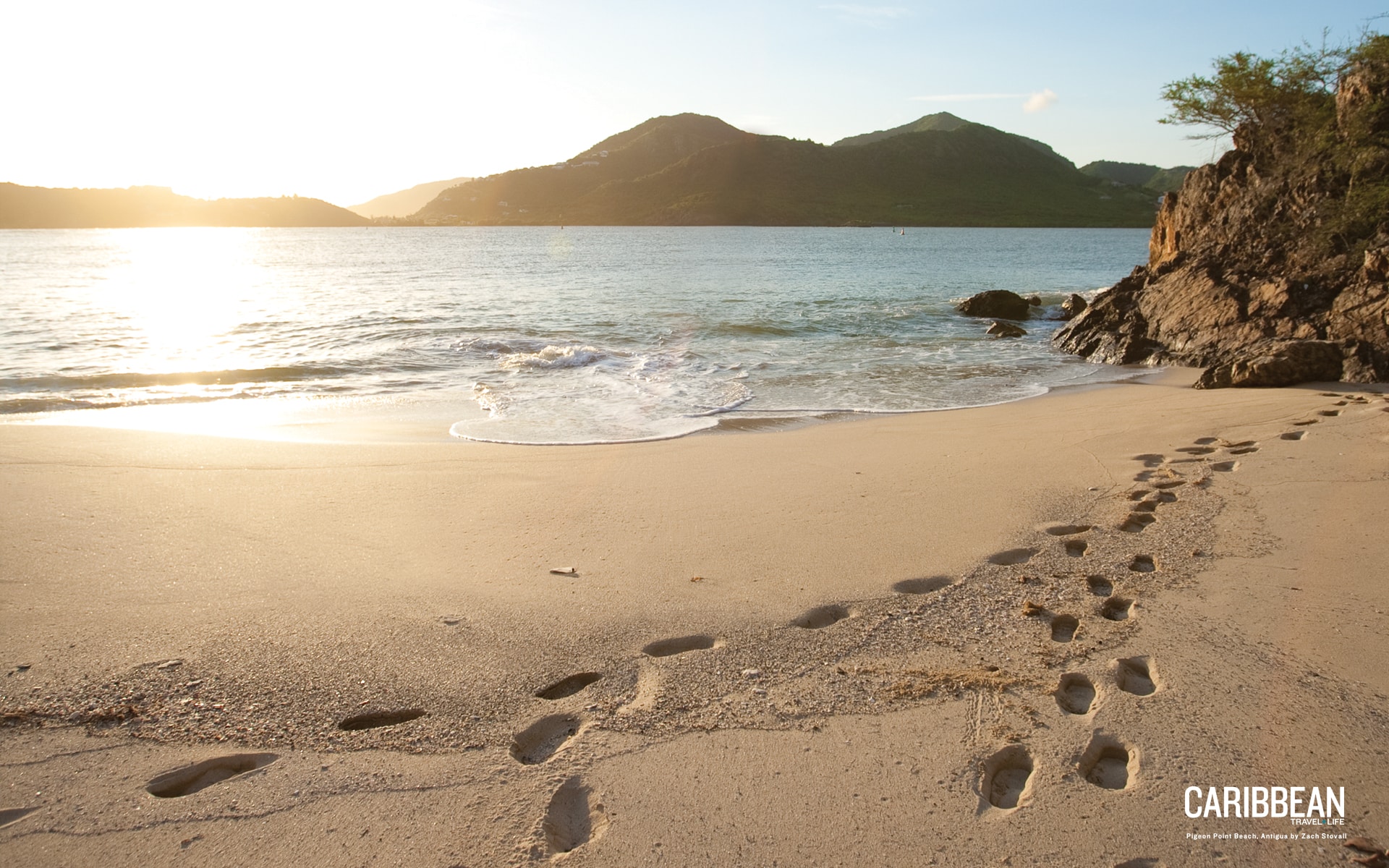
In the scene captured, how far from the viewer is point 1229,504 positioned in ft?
14.4

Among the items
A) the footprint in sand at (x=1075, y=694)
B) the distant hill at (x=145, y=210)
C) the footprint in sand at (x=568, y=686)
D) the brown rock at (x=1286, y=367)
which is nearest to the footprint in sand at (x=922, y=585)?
the footprint in sand at (x=1075, y=694)

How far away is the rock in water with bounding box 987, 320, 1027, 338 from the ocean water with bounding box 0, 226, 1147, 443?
36cm

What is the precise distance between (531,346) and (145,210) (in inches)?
5864

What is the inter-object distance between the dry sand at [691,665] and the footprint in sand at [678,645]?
0.03 meters

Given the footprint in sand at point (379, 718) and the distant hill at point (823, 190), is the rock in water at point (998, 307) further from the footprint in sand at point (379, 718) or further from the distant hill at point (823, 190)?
the distant hill at point (823, 190)

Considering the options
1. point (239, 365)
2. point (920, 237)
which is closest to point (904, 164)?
point (920, 237)

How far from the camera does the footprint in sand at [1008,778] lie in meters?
2.20

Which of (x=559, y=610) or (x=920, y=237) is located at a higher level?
(x=920, y=237)

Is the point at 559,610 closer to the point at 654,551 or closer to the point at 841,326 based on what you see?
the point at 654,551

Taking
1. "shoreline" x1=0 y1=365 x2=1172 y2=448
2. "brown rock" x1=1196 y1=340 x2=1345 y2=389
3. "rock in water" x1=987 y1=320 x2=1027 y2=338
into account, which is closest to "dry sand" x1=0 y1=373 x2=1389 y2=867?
"shoreline" x1=0 y1=365 x2=1172 y2=448

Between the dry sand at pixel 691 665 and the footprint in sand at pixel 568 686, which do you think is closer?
the dry sand at pixel 691 665

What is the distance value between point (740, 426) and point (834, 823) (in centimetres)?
562

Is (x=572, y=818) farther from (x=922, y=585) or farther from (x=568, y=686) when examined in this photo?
(x=922, y=585)

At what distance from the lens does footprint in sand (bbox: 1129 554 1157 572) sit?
363cm
